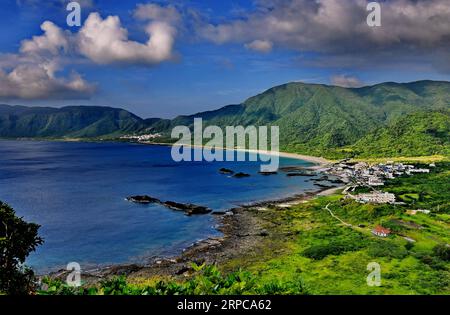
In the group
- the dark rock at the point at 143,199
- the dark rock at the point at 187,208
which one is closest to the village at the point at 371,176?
the dark rock at the point at 187,208

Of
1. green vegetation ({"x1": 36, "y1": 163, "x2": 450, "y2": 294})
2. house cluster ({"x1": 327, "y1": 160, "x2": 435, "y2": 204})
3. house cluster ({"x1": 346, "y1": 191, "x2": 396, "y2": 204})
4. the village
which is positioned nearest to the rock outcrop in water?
green vegetation ({"x1": 36, "y1": 163, "x2": 450, "y2": 294})

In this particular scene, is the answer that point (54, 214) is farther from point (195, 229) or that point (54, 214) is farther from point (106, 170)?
point (106, 170)

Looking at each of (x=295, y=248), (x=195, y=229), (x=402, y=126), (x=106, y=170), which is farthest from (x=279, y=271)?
(x=402, y=126)

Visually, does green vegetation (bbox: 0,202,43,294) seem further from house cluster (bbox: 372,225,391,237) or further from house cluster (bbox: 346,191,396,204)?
house cluster (bbox: 346,191,396,204)

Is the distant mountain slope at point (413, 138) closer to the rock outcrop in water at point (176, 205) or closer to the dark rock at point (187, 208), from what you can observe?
the dark rock at point (187, 208)

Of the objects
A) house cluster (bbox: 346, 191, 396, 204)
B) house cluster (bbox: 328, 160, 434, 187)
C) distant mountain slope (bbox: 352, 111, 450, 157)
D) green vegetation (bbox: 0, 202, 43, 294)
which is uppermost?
distant mountain slope (bbox: 352, 111, 450, 157)

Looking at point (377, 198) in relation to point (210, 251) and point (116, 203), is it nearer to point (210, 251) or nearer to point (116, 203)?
point (210, 251)

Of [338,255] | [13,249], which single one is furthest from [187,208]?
[13,249]
